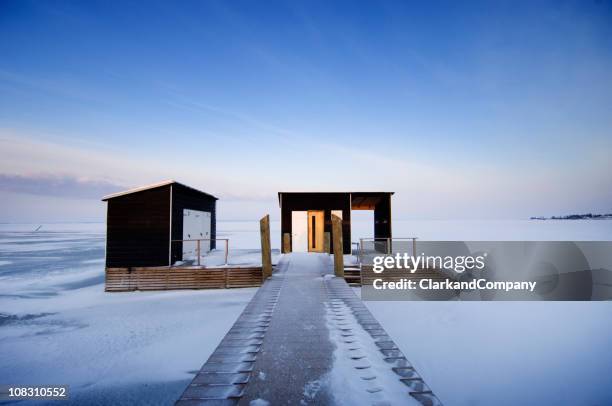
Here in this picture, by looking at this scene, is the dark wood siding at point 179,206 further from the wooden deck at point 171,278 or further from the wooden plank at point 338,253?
the wooden plank at point 338,253

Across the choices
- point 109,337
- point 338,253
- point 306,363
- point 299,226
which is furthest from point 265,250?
point 299,226

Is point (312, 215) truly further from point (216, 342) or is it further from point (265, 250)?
point (216, 342)

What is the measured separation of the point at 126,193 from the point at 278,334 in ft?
35.3

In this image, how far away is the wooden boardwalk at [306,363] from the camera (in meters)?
3.18

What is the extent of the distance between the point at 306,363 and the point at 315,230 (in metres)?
13.7

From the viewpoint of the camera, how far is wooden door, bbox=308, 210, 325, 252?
17.3 meters

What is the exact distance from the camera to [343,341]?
4578mm

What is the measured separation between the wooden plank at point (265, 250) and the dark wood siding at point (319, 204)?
22.6ft

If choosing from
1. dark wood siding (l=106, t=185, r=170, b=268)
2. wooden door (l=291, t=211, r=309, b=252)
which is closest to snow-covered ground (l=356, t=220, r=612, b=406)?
wooden door (l=291, t=211, r=309, b=252)

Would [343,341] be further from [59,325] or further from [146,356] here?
[59,325]

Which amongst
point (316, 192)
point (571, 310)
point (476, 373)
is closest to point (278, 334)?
point (476, 373)

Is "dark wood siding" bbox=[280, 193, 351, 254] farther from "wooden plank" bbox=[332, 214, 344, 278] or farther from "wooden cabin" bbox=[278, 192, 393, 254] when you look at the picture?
"wooden plank" bbox=[332, 214, 344, 278]

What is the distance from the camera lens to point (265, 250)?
1005cm

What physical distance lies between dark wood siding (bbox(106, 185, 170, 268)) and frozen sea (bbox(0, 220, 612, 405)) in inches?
64.1
